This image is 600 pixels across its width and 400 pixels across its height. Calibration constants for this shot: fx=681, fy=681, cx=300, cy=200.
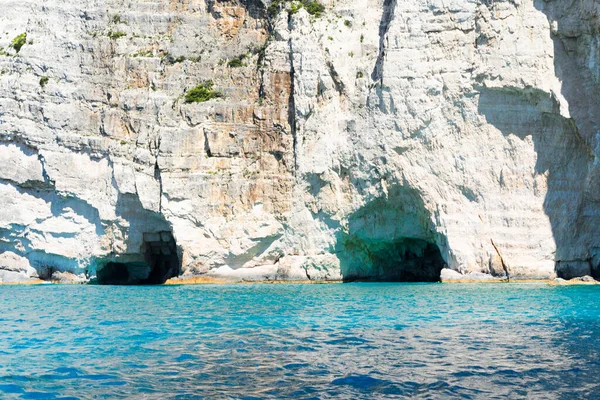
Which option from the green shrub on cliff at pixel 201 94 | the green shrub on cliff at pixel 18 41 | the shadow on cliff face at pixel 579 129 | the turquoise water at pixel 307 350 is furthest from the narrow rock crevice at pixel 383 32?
the green shrub on cliff at pixel 18 41

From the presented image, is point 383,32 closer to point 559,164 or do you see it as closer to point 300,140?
point 300,140

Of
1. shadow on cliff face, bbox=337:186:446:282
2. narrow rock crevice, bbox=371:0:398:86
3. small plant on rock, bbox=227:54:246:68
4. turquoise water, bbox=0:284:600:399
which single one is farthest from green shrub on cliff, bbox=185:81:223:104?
turquoise water, bbox=0:284:600:399

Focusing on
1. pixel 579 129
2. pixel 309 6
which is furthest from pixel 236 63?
pixel 579 129

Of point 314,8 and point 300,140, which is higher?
point 314,8

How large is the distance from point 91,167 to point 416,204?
16802 millimetres

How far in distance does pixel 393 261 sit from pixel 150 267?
13294mm

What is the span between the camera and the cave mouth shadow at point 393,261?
34.2 m

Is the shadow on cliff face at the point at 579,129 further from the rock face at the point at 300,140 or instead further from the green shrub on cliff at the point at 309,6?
the green shrub on cliff at the point at 309,6

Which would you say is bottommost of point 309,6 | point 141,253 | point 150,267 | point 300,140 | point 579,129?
point 150,267

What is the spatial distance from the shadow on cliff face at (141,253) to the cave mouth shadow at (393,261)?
8.96 metres

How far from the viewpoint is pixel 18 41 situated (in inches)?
1483

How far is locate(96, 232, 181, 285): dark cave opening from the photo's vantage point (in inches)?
1417

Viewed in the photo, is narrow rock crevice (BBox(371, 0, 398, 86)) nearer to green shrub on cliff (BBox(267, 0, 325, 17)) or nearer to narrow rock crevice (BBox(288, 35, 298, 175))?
green shrub on cliff (BBox(267, 0, 325, 17))

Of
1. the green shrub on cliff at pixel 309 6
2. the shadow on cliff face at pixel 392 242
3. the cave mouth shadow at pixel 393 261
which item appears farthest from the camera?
the green shrub on cliff at pixel 309 6
